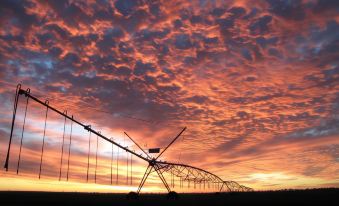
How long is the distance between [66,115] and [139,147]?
23.4 metres

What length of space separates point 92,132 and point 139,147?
16.6 metres

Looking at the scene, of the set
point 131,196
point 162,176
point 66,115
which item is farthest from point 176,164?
point 66,115

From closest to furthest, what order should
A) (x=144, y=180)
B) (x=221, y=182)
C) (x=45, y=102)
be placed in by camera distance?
1. (x=45, y=102)
2. (x=144, y=180)
3. (x=221, y=182)

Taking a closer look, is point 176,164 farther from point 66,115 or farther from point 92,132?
point 66,115

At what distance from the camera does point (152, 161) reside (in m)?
59.8

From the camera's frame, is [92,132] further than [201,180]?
No

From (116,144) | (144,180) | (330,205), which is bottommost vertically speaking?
(330,205)

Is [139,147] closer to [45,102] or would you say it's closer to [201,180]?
[45,102]

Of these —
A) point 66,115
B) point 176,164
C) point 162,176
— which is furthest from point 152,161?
point 66,115

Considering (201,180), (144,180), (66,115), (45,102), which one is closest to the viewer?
(45,102)

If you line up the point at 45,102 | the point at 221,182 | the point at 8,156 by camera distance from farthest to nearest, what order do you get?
the point at 221,182, the point at 45,102, the point at 8,156

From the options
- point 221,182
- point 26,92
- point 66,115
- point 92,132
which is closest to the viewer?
point 26,92

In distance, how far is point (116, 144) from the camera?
168 ft

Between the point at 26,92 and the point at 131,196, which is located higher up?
the point at 26,92
